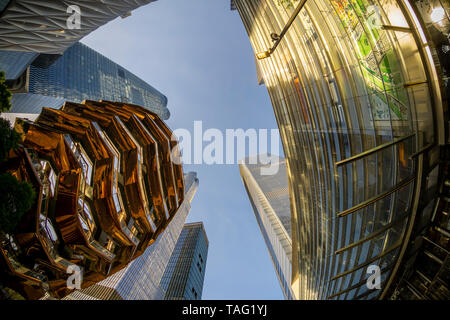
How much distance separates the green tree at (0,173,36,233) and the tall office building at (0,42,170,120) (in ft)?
161

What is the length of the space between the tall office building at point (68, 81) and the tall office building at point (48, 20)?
24320mm

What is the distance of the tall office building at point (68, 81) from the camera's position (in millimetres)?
48000

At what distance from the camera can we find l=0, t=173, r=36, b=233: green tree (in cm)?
606

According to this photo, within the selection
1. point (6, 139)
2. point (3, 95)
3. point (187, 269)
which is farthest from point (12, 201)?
point (187, 269)

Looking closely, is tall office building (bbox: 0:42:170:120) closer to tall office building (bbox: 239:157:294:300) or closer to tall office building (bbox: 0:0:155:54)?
tall office building (bbox: 0:0:155:54)

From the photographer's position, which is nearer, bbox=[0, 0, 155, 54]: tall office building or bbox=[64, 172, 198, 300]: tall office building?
bbox=[0, 0, 155, 54]: tall office building

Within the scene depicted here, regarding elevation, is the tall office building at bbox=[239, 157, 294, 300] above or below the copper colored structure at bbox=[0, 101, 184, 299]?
below

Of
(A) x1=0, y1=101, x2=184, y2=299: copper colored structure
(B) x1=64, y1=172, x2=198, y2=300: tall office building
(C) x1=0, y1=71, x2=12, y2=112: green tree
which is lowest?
(B) x1=64, y1=172, x2=198, y2=300: tall office building

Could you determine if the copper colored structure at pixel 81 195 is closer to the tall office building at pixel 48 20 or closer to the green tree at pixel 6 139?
the green tree at pixel 6 139

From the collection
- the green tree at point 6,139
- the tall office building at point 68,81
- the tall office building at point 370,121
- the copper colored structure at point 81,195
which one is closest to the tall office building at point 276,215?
the tall office building at point 370,121

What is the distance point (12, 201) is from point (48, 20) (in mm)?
23908

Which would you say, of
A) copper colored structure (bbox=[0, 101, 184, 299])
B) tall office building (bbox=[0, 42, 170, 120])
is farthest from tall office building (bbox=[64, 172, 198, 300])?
copper colored structure (bbox=[0, 101, 184, 299])

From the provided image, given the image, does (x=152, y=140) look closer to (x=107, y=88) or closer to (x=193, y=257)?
(x=107, y=88)

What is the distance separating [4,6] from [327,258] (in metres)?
36.9
